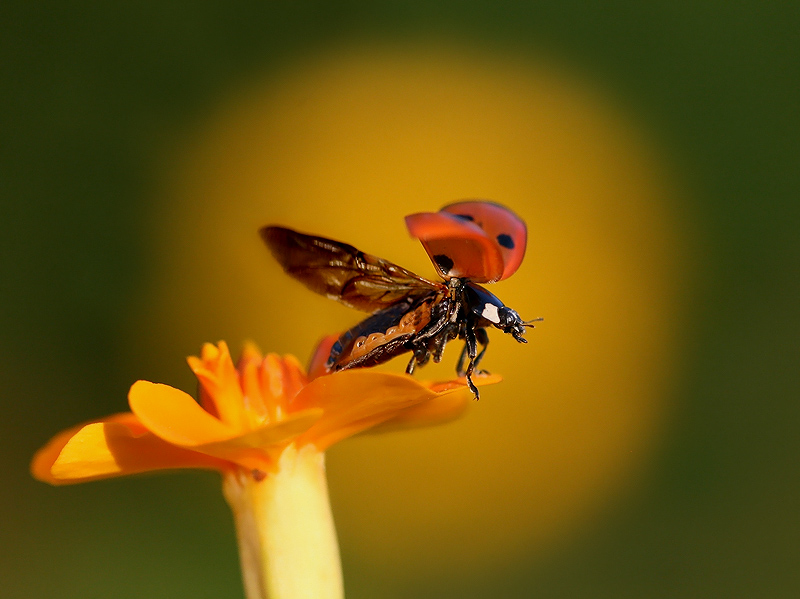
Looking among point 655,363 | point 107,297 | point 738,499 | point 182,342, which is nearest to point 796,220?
point 655,363

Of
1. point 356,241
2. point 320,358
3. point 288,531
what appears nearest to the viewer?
point 288,531

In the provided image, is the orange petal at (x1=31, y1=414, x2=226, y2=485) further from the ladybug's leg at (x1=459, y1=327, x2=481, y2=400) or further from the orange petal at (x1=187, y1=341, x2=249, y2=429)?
the ladybug's leg at (x1=459, y1=327, x2=481, y2=400)

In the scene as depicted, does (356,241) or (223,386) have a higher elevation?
(356,241)

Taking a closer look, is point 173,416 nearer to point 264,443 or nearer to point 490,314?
point 264,443

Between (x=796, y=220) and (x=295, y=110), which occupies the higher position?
(x=295, y=110)

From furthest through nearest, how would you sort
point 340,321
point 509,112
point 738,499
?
point 509,112 < point 738,499 < point 340,321

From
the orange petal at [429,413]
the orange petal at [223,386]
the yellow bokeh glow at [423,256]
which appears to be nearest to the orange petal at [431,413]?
the orange petal at [429,413]

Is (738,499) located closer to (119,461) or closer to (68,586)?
(68,586)

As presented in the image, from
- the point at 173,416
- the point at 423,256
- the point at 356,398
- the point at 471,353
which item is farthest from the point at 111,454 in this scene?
the point at 423,256
